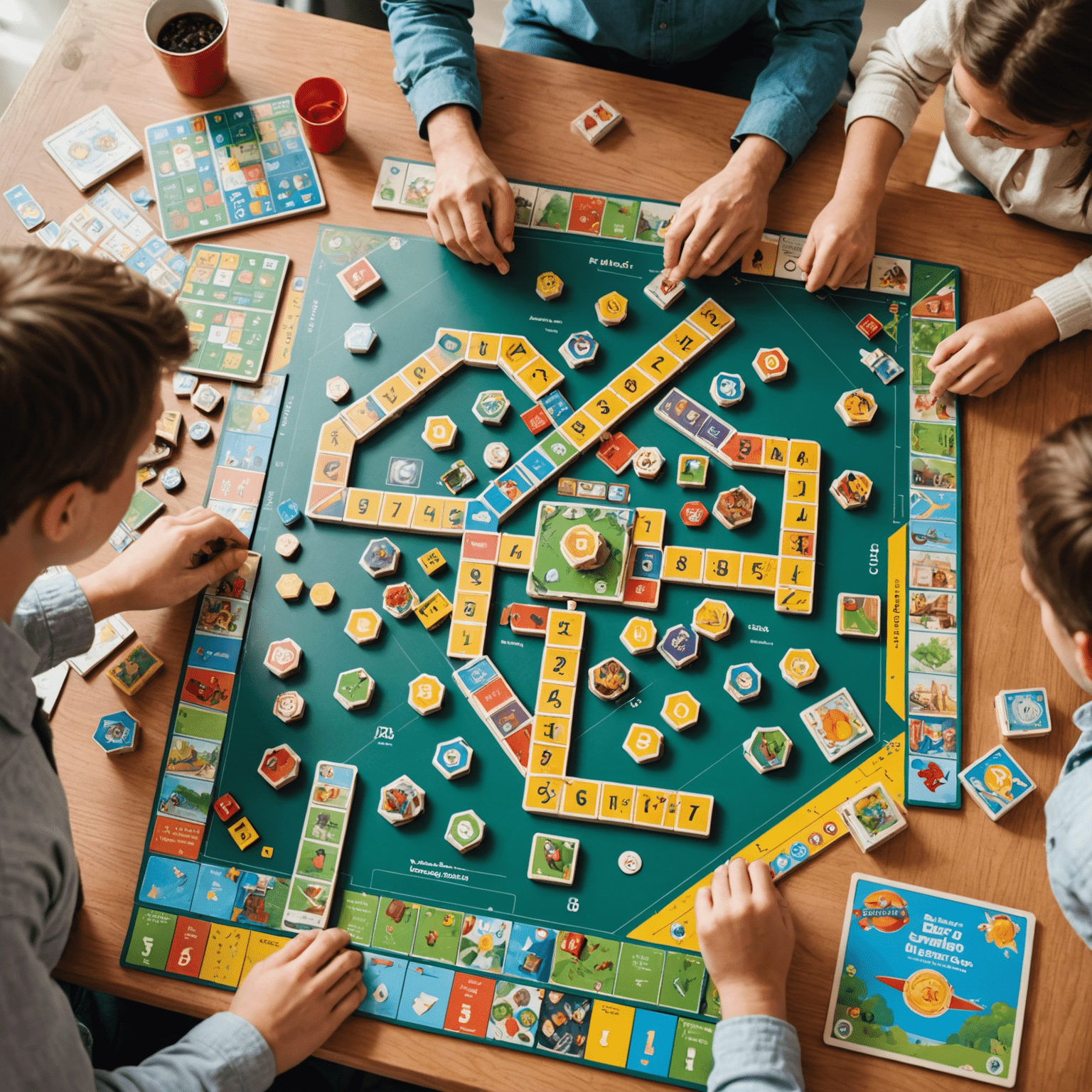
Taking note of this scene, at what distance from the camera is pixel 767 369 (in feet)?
5.10

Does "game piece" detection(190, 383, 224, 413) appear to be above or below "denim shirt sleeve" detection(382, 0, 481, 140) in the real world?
below

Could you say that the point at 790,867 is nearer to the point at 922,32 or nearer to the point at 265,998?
the point at 265,998

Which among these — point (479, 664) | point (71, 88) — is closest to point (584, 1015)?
point (479, 664)

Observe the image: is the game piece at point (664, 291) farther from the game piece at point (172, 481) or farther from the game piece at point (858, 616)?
the game piece at point (172, 481)

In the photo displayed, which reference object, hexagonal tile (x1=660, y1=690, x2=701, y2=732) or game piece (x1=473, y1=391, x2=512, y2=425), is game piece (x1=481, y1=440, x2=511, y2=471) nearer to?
game piece (x1=473, y1=391, x2=512, y2=425)

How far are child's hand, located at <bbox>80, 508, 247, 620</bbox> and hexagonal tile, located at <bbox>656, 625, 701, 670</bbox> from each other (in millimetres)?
675

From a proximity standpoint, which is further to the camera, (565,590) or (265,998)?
(565,590)

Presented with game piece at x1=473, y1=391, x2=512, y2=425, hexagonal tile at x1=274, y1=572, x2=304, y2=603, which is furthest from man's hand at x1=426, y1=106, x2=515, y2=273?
hexagonal tile at x1=274, y1=572, x2=304, y2=603

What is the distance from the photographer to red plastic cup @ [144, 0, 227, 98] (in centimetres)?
165

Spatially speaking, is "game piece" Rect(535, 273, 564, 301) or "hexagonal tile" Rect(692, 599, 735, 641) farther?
"game piece" Rect(535, 273, 564, 301)

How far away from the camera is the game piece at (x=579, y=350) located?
1565mm

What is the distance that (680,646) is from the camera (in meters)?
1.41

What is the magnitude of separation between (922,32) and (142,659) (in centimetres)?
167

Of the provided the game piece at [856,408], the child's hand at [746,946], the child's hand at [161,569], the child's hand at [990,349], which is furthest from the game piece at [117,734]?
the child's hand at [990,349]
